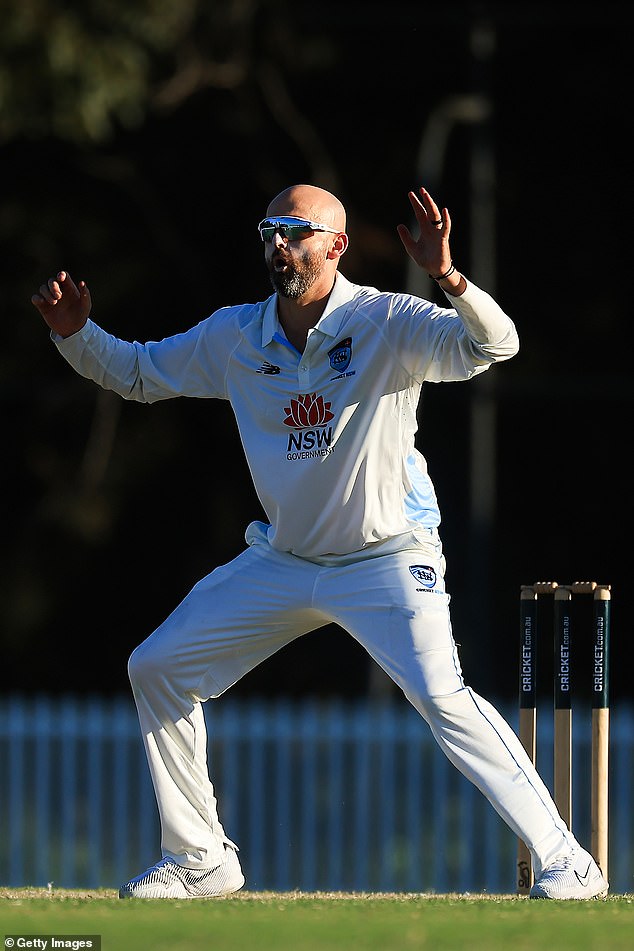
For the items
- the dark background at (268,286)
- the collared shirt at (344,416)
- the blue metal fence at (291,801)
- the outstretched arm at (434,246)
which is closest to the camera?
the outstretched arm at (434,246)

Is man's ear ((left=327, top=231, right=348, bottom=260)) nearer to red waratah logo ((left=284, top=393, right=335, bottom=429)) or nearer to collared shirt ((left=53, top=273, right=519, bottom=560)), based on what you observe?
collared shirt ((left=53, top=273, right=519, bottom=560))

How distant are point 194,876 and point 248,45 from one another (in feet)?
37.9

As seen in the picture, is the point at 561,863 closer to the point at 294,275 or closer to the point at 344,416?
the point at 344,416

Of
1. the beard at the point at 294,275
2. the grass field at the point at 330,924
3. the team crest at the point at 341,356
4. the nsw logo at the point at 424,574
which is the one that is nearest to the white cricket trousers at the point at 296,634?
the nsw logo at the point at 424,574

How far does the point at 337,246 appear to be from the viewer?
6.25m

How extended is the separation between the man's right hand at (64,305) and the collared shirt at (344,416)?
0.57m

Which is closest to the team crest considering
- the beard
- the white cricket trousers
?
the beard

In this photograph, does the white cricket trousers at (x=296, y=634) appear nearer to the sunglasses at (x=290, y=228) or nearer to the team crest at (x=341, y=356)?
the team crest at (x=341, y=356)

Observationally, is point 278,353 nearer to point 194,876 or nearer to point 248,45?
point 194,876

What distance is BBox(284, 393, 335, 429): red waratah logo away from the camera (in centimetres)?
606

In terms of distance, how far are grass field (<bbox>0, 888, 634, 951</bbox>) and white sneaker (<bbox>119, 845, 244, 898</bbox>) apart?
174 millimetres

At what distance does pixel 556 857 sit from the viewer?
5758 mm

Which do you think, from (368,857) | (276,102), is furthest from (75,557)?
(368,857)
